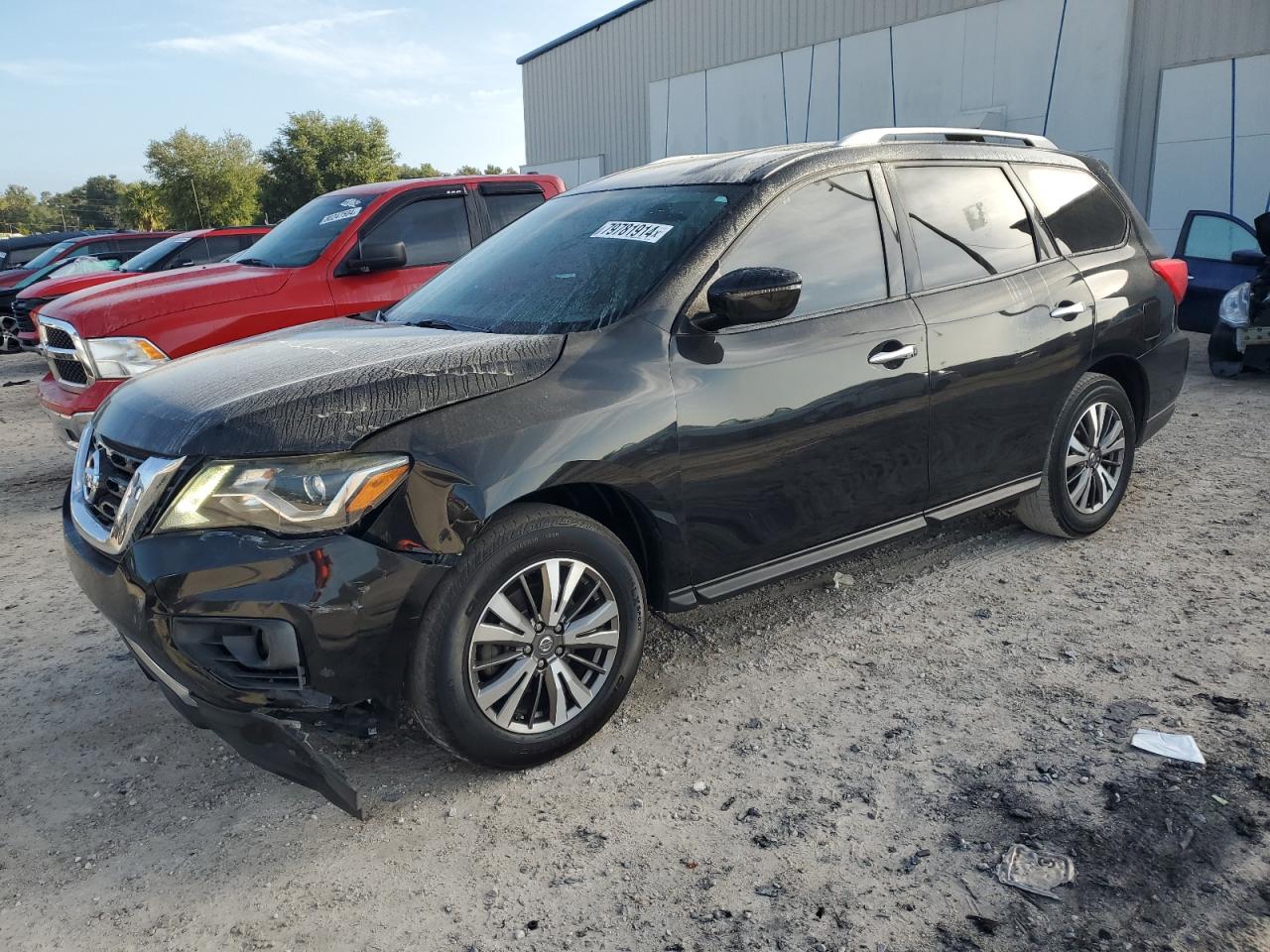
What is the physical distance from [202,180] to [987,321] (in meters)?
69.8

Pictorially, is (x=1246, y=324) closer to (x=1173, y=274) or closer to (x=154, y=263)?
(x=1173, y=274)

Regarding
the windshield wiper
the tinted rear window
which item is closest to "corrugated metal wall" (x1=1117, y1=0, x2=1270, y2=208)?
the tinted rear window

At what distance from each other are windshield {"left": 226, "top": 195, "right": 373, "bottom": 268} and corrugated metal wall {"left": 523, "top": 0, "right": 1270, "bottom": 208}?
44.4 ft

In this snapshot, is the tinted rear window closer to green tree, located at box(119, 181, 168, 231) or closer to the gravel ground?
the gravel ground

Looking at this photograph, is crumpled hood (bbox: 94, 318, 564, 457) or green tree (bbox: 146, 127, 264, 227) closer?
crumpled hood (bbox: 94, 318, 564, 457)

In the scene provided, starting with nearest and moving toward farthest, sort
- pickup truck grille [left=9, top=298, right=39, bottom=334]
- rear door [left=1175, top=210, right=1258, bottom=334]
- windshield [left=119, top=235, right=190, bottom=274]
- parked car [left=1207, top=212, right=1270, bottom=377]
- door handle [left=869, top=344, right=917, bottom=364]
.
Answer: door handle [left=869, top=344, right=917, bottom=364] < parked car [left=1207, top=212, right=1270, bottom=377] < rear door [left=1175, top=210, right=1258, bottom=334] < windshield [left=119, top=235, right=190, bottom=274] < pickup truck grille [left=9, top=298, right=39, bottom=334]

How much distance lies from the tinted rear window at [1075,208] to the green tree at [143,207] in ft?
236

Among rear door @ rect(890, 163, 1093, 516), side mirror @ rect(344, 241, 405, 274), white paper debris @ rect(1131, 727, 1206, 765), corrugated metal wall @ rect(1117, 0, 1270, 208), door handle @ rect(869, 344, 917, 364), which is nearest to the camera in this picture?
white paper debris @ rect(1131, 727, 1206, 765)

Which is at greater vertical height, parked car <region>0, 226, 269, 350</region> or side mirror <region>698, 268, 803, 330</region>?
parked car <region>0, 226, 269, 350</region>

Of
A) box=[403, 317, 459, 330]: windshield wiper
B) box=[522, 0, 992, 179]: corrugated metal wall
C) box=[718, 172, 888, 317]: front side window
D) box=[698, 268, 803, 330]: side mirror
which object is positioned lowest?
box=[403, 317, 459, 330]: windshield wiper

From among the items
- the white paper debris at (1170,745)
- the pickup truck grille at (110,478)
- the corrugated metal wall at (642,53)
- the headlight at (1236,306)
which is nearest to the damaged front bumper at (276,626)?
the pickup truck grille at (110,478)

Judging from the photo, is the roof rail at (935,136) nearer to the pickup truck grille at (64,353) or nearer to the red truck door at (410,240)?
the red truck door at (410,240)

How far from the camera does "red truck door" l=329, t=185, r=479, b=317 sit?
6.80m

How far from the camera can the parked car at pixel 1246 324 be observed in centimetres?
840
